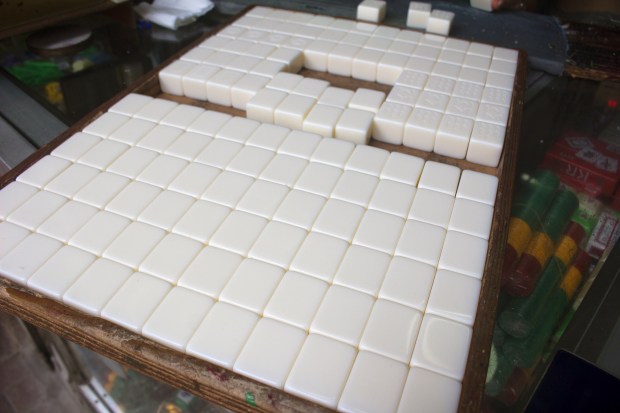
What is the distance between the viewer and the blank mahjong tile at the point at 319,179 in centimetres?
139

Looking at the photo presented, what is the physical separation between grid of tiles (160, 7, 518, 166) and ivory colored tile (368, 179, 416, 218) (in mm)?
266

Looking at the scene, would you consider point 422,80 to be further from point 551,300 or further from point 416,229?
point 551,300

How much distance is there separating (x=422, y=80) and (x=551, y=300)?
0.97 metres

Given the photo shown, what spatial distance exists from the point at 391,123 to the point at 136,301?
1.00 meters

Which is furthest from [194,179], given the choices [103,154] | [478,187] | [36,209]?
[478,187]

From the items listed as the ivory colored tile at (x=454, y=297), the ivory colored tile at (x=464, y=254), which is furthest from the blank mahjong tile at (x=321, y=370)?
the ivory colored tile at (x=464, y=254)

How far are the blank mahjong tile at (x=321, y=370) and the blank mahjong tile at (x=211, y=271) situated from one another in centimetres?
26

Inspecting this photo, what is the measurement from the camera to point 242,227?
1279mm

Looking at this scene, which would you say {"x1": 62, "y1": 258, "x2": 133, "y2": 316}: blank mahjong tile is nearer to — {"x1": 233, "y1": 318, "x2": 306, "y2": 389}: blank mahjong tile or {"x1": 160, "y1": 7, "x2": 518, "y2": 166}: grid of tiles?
{"x1": 233, "y1": 318, "x2": 306, "y2": 389}: blank mahjong tile

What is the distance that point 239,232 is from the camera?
126 cm

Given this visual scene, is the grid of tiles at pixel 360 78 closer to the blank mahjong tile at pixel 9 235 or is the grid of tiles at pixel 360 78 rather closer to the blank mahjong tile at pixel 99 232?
the blank mahjong tile at pixel 99 232

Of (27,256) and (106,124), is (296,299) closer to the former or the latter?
(27,256)

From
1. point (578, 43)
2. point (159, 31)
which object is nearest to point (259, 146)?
point (159, 31)

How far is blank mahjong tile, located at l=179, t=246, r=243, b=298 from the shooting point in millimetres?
1133
